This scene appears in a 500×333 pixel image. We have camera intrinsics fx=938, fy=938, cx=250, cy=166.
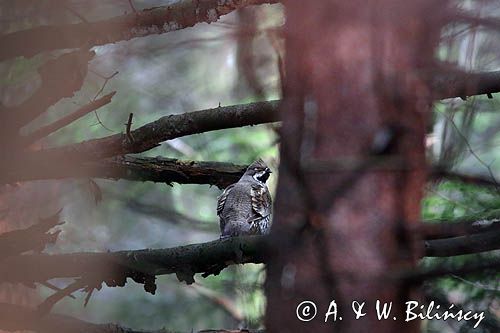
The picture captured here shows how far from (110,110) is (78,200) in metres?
1.32

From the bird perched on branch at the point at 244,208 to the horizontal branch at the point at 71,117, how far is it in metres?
1.64

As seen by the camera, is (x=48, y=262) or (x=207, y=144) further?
(x=207, y=144)

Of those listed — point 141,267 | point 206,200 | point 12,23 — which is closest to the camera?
point 141,267

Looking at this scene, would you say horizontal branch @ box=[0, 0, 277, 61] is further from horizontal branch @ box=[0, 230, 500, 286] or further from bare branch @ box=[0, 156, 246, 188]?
horizontal branch @ box=[0, 230, 500, 286]

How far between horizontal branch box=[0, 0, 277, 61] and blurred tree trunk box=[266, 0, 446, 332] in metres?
1.71

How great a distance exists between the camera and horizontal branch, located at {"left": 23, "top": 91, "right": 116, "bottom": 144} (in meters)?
5.23

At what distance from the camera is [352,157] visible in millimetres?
3678

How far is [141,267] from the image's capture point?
5.32 meters

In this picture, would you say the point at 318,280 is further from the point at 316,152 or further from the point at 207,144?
the point at 207,144

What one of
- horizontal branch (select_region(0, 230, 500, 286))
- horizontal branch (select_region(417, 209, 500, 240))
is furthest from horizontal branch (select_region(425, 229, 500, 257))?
horizontal branch (select_region(0, 230, 500, 286))

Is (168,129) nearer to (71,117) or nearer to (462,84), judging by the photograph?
(71,117)

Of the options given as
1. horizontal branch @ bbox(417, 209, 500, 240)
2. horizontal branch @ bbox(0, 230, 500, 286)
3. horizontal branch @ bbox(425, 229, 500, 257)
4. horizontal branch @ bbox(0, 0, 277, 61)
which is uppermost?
horizontal branch @ bbox(425, 229, 500, 257)

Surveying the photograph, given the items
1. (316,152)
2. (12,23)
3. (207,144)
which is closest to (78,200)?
(207,144)

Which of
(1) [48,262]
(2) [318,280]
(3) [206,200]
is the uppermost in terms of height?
(2) [318,280]
